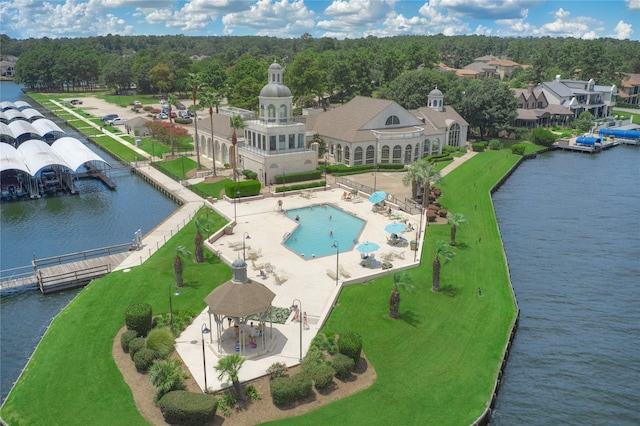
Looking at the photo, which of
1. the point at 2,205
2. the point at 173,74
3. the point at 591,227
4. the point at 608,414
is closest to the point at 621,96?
the point at 591,227

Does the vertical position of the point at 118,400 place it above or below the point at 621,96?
below

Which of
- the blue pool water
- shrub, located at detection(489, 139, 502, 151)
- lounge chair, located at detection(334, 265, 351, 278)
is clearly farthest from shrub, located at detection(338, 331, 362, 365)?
shrub, located at detection(489, 139, 502, 151)

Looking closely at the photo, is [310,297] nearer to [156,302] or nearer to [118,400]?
[156,302]

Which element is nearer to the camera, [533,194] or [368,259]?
[368,259]

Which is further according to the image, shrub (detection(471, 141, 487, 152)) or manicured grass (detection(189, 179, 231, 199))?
shrub (detection(471, 141, 487, 152))

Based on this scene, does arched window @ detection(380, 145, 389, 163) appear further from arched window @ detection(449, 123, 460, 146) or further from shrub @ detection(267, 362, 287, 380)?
shrub @ detection(267, 362, 287, 380)

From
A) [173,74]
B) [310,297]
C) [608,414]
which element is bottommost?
[608,414]

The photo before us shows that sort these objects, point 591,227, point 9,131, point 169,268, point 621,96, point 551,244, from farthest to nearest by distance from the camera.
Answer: point 621,96
point 9,131
point 591,227
point 551,244
point 169,268
